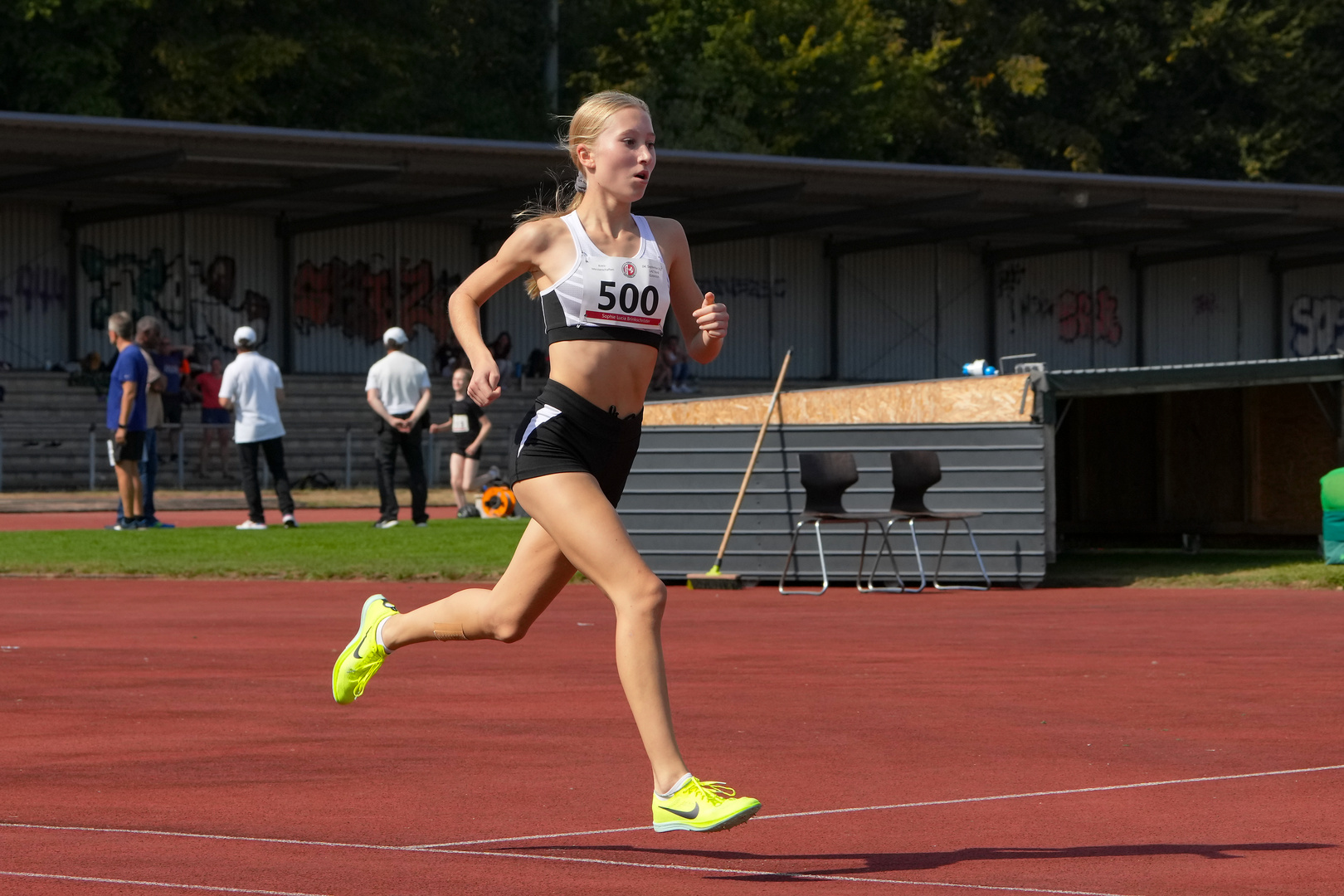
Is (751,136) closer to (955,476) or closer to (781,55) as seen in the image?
→ (781,55)

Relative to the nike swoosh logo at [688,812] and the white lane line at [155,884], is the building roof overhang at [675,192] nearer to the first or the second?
the nike swoosh logo at [688,812]

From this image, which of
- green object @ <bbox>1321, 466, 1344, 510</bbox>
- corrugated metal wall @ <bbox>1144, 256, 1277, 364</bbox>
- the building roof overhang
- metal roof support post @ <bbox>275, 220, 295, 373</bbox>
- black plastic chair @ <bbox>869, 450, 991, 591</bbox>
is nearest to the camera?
black plastic chair @ <bbox>869, 450, 991, 591</bbox>

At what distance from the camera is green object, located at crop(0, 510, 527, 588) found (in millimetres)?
16562

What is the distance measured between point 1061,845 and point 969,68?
54.1 meters

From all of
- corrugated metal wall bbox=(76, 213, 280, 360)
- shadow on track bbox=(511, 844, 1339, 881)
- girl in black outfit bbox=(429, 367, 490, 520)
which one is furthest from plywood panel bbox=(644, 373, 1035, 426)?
corrugated metal wall bbox=(76, 213, 280, 360)

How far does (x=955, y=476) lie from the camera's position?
660 inches

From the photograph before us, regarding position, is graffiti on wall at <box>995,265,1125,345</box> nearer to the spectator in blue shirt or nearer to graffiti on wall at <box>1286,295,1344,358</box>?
graffiti on wall at <box>1286,295,1344,358</box>

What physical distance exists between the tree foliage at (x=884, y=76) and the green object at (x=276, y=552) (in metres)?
28.5

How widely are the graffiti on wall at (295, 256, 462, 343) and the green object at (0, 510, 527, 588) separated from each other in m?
19.8

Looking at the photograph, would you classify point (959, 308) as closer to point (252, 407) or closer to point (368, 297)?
point (368, 297)

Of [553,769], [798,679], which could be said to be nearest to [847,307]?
[798,679]

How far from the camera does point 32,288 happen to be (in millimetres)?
37781

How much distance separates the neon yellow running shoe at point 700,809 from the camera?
211 inches

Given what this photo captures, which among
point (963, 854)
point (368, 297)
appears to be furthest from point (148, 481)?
point (368, 297)
